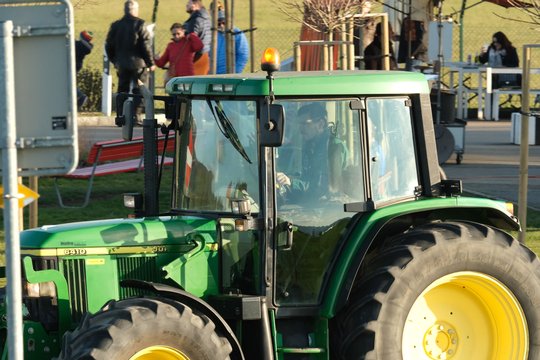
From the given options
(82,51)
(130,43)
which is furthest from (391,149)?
(82,51)

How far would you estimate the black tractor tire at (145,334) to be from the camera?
19.8 feet

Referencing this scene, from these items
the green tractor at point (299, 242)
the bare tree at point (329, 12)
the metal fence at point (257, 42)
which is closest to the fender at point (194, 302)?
the green tractor at point (299, 242)

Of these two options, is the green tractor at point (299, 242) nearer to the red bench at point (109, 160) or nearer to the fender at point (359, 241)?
the fender at point (359, 241)

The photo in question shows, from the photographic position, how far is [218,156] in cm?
684

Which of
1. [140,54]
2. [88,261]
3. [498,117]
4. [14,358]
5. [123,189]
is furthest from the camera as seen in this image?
[498,117]

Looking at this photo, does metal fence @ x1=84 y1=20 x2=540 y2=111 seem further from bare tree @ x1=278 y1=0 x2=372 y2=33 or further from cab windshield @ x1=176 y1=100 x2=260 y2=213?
cab windshield @ x1=176 y1=100 x2=260 y2=213

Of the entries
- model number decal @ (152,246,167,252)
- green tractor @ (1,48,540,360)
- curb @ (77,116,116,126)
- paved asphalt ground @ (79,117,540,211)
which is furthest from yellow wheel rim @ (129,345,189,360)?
curb @ (77,116,116,126)

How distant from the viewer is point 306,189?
6801mm

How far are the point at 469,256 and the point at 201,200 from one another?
4.62 feet

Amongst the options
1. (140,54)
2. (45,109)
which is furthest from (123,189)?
(45,109)

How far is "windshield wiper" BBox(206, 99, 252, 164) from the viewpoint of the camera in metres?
6.74

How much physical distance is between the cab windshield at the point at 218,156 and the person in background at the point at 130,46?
1449cm

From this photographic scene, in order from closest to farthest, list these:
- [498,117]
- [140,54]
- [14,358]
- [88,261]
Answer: [14,358] → [88,261] → [140,54] → [498,117]

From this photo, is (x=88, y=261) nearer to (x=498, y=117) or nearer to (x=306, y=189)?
(x=306, y=189)
